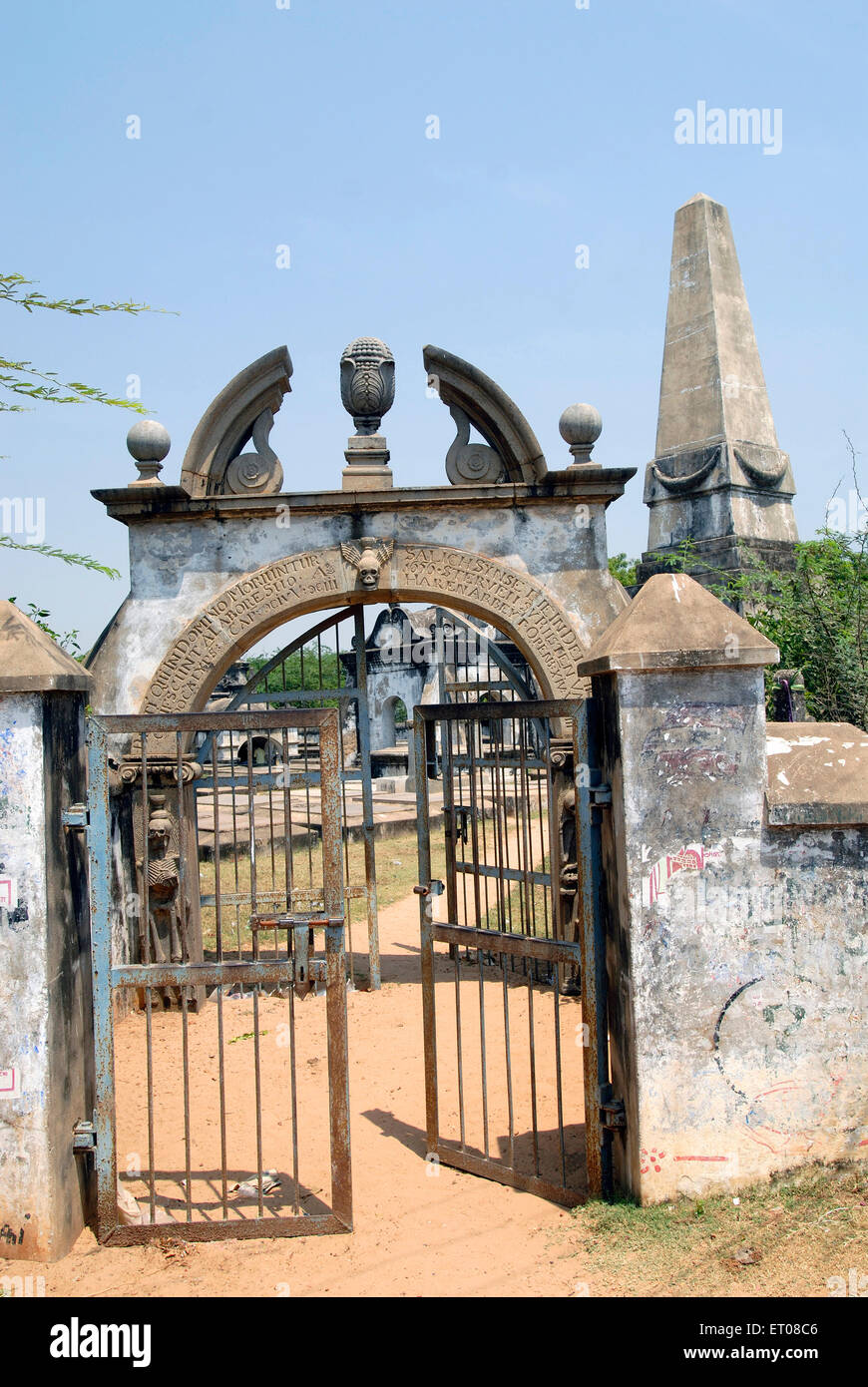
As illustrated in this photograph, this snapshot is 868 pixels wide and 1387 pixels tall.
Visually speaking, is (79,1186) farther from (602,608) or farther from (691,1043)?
(602,608)

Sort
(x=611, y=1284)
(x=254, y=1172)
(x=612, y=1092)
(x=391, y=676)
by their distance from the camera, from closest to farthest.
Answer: (x=611, y=1284) < (x=612, y=1092) < (x=254, y=1172) < (x=391, y=676)

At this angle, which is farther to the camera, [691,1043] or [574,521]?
[574,521]

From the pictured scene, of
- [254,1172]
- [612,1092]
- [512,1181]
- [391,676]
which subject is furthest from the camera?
[391,676]

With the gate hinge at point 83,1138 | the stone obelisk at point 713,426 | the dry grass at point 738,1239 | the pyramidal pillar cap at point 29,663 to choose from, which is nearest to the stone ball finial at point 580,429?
A: the pyramidal pillar cap at point 29,663

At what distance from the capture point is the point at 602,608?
734 centimetres

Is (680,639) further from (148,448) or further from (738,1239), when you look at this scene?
(148,448)

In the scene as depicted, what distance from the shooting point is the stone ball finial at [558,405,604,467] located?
735 cm

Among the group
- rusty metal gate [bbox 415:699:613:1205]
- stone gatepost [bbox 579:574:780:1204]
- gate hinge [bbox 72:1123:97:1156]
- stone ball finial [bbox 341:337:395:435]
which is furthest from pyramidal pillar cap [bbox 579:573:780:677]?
stone ball finial [bbox 341:337:395:435]

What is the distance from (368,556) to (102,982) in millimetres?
4002

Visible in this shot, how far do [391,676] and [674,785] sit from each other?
23433 millimetres

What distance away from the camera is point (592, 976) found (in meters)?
4.08

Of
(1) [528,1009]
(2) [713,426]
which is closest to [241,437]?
(1) [528,1009]

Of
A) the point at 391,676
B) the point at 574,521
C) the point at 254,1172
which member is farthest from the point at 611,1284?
the point at 391,676

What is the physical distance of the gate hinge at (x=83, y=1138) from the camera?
12.6 feet
